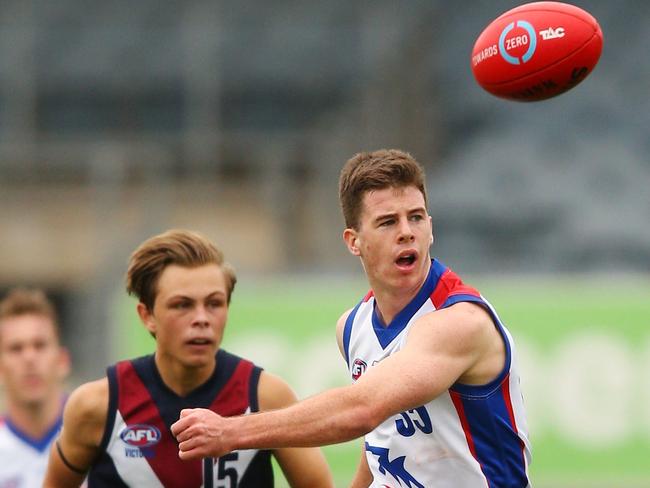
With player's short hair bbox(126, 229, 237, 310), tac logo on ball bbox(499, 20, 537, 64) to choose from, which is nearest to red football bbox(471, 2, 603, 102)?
tac logo on ball bbox(499, 20, 537, 64)

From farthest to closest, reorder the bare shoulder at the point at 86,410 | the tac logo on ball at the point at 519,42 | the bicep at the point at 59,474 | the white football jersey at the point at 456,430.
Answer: the tac logo on ball at the point at 519,42
the bicep at the point at 59,474
the bare shoulder at the point at 86,410
the white football jersey at the point at 456,430

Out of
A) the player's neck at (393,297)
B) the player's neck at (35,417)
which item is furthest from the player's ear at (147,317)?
the player's neck at (35,417)

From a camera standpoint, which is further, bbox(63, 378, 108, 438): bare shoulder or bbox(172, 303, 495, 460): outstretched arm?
bbox(63, 378, 108, 438): bare shoulder

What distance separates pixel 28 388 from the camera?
6531mm

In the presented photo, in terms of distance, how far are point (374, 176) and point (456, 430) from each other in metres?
0.89

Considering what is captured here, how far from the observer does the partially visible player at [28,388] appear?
6.52 metres

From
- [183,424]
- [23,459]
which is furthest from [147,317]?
[23,459]

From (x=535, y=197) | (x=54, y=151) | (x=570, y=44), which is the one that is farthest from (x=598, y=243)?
(x=570, y=44)

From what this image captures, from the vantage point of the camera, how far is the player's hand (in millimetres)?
3531

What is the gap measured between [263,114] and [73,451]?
9.42 metres

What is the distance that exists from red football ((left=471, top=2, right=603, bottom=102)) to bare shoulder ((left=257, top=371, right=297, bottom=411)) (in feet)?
4.92

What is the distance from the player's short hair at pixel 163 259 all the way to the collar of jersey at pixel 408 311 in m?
0.83

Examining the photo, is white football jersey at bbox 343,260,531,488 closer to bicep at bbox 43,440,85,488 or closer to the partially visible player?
bicep at bbox 43,440,85,488

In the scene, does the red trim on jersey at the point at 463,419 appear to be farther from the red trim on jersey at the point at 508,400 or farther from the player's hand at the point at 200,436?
the player's hand at the point at 200,436
